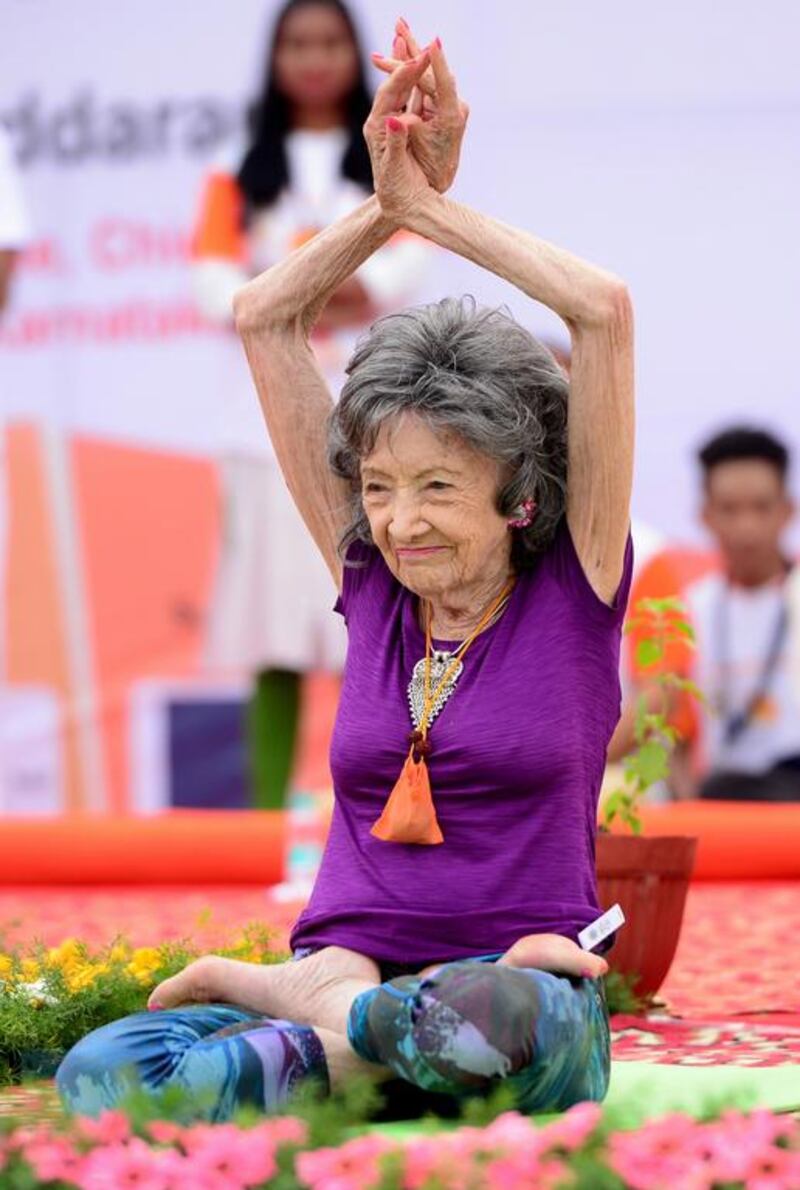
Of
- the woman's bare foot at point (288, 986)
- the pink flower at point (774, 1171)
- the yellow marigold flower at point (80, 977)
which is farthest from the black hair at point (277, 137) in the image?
the pink flower at point (774, 1171)

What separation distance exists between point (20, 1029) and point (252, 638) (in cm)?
412

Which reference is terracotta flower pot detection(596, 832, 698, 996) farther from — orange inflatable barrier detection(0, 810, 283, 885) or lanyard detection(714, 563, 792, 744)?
lanyard detection(714, 563, 792, 744)

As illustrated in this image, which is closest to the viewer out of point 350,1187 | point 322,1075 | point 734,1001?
point 350,1187

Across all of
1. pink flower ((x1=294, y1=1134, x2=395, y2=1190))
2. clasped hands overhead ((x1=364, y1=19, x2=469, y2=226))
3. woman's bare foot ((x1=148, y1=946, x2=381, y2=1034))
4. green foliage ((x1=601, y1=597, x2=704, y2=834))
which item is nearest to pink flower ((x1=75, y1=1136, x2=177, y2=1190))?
pink flower ((x1=294, y1=1134, x2=395, y2=1190))

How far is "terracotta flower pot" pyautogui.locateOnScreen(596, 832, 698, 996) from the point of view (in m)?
4.54

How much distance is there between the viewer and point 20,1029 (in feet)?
12.5

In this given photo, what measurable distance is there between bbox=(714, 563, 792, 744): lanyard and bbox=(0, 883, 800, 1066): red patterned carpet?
43.5 inches

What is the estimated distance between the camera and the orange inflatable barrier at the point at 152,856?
23.9 ft

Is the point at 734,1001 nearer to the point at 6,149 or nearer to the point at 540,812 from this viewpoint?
the point at 540,812

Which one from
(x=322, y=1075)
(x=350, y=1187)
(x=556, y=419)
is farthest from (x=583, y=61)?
(x=350, y=1187)

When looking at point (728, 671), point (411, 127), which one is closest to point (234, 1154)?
point (411, 127)

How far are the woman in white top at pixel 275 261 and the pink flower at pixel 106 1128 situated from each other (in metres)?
4.55

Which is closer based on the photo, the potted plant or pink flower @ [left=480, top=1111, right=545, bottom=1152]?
pink flower @ [left=480, top=1111, right=545, bottom=1152]

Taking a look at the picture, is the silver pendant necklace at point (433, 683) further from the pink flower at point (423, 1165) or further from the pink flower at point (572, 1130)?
the pink flower at point (423, 1165)
